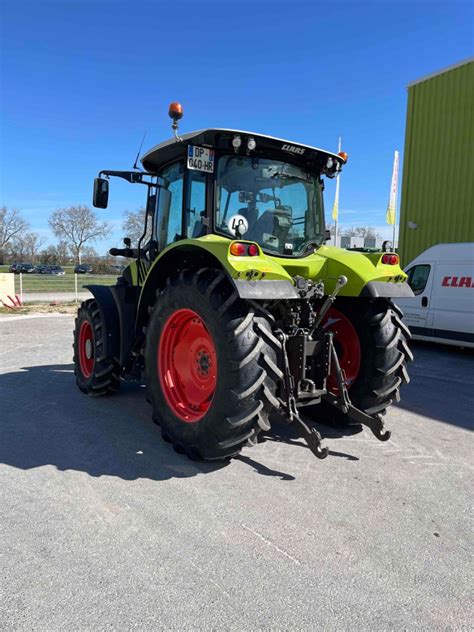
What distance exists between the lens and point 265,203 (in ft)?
13.5

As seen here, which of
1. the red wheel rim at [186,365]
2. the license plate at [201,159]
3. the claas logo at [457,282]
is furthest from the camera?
the claas logo at [457,282]

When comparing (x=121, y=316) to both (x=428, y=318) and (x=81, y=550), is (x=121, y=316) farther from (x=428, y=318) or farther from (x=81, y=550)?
(x=428, y=318)

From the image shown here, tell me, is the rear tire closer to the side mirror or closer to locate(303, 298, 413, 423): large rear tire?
the side mirror

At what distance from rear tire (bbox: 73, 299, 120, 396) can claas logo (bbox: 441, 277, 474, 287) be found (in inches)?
283

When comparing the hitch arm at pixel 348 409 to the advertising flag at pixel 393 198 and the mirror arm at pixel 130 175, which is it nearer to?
the mirror arm at pixel 130 175

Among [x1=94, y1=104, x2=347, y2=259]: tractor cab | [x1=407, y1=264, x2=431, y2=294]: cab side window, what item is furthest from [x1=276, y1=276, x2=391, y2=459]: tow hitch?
[x1=407, y1=264, x2=431, y2=294]: cab side window

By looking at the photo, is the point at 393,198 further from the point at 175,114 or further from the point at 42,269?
the point at 42,269

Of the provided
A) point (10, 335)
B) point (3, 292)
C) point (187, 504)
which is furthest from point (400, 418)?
point (3, 292)

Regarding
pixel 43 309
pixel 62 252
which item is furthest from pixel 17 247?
pixel 43 309

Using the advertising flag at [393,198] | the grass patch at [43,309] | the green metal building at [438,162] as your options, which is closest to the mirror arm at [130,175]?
the green metal building at [438,162]

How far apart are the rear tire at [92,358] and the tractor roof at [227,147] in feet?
6.29

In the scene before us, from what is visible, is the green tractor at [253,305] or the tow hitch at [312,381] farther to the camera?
the tow hitch at [312,381]

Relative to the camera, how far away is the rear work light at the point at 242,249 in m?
3.26

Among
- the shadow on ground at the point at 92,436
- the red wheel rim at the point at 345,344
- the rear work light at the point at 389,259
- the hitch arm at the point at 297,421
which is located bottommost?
the shadow on ground at the point at 92,436
